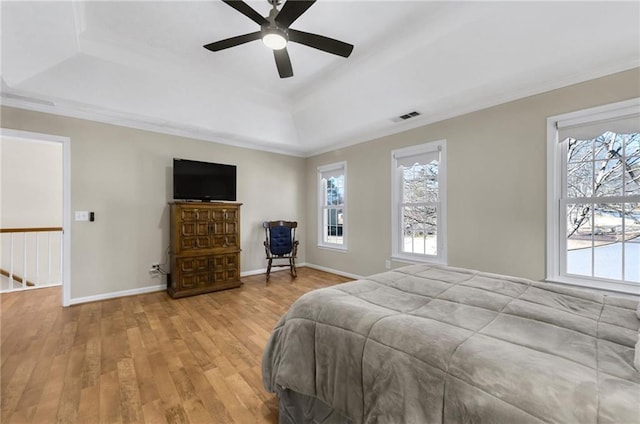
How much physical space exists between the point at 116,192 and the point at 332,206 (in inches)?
137

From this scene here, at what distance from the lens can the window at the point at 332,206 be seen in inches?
196

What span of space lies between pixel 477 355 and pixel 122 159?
4.54 metres

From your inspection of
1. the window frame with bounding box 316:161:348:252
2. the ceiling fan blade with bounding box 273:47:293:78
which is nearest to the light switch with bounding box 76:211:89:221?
the ceiling fan blade with bounding box 273:47:293:78

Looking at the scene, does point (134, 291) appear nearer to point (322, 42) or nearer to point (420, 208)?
point (322, 42)

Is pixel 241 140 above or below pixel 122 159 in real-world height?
above

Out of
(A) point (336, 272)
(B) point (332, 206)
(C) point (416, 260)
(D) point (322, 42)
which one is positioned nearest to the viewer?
(D) point (322, 42)

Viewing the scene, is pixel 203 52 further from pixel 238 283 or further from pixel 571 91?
pixel 571 91

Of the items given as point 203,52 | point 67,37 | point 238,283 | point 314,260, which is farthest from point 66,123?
point 314,260

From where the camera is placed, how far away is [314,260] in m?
5.56

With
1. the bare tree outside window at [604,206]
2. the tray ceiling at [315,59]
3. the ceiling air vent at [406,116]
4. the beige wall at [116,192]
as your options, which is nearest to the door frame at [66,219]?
the beige wall at [116,192]

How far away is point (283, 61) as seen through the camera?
2.52 metres

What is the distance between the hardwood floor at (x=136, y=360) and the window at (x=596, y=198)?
121 inches

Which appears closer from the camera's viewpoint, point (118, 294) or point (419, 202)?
point (118, 294)

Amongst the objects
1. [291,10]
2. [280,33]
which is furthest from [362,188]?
[291,10]
